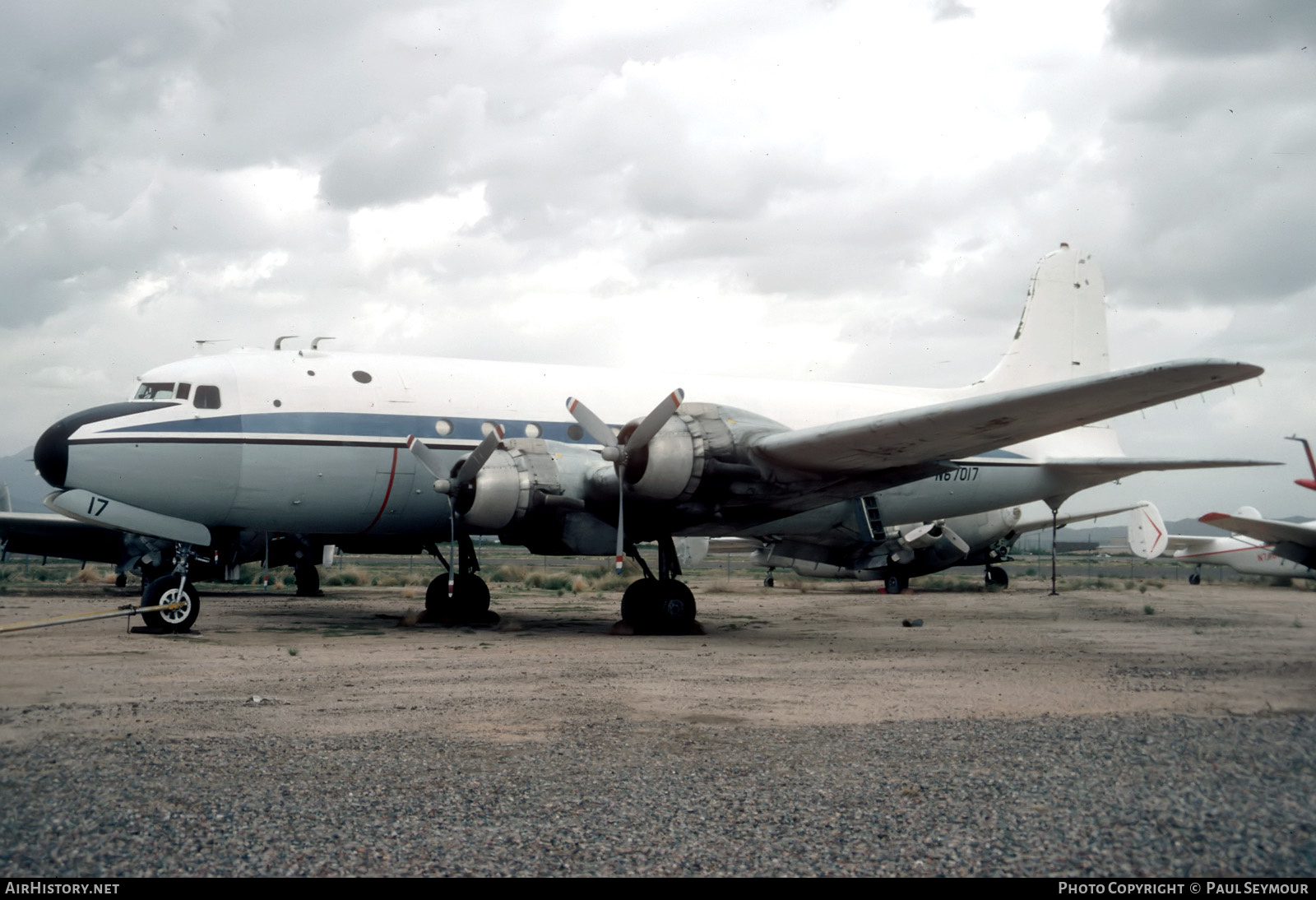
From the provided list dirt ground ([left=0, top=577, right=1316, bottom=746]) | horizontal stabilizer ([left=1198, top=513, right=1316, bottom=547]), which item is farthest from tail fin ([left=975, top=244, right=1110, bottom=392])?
horizontal stabilizer ([left=1198, top=513, right=1316, bottom=547])

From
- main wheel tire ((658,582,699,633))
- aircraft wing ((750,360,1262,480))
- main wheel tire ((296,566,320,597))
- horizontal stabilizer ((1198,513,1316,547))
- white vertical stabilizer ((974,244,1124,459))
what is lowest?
main wheel tire ((296,566,320,597))

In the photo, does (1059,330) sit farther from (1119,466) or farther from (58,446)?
(58,446)

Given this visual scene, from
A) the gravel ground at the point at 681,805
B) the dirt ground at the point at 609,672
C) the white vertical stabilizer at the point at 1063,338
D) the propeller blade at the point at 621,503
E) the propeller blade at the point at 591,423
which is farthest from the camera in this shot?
the white vertical stabilizer at the point at 1063,338

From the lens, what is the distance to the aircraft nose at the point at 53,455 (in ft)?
38.3

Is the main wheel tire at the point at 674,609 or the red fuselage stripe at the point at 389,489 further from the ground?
the red fuselage stripe at the point at 389,489

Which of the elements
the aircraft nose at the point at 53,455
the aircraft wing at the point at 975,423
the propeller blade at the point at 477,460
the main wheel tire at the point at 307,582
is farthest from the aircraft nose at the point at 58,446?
the main wheel tire at the point at 307,582

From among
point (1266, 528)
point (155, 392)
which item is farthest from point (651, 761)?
point (1266, 528)

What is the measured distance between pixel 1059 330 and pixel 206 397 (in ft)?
48.8

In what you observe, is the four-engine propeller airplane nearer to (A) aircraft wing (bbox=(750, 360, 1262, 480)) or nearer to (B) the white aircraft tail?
(A) aircraft wing (bbox=(750, 360, 1262, 480))

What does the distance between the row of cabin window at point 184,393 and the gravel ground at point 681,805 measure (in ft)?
26.1

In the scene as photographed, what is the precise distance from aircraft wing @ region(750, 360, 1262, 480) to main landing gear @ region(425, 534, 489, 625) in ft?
18.0

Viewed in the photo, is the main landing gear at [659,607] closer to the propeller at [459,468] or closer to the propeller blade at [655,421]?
the propeller blade at [655,421]

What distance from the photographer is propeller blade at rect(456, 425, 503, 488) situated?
12.4 metres

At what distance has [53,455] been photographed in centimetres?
1170
